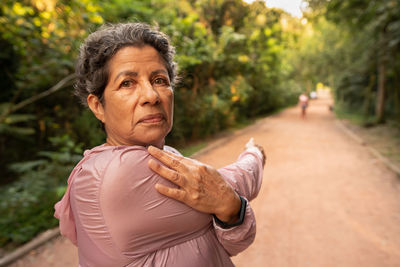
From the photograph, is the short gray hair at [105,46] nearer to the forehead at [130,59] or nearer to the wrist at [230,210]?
the forehead at [130,59]

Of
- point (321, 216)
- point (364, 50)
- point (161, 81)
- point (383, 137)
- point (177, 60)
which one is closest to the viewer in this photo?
point (161, 81)

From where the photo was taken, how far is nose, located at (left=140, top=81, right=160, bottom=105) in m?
1.11

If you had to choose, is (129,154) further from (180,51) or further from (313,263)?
(180,51)

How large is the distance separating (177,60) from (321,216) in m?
4.42

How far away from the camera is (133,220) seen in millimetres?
925

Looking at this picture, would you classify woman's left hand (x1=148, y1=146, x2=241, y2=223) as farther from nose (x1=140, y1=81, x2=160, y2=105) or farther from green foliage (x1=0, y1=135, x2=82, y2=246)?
green foliage (x1=0, y1=135, x2=82, y2=246)

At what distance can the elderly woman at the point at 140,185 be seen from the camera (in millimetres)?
935

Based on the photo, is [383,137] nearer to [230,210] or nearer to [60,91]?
[60,91]

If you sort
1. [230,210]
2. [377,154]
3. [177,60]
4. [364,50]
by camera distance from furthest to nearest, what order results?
[364,50]
[377,154]
[177,60]
[230,210]

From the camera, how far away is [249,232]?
1117 millimetres

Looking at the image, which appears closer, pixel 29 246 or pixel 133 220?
pixel 133 220

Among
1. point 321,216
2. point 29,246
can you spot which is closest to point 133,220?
point 29,246

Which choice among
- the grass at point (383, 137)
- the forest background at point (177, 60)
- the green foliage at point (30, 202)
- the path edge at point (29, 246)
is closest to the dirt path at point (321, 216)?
the path edge at point (29, 246)

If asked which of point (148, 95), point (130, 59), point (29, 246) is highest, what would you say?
point (130, 59)
